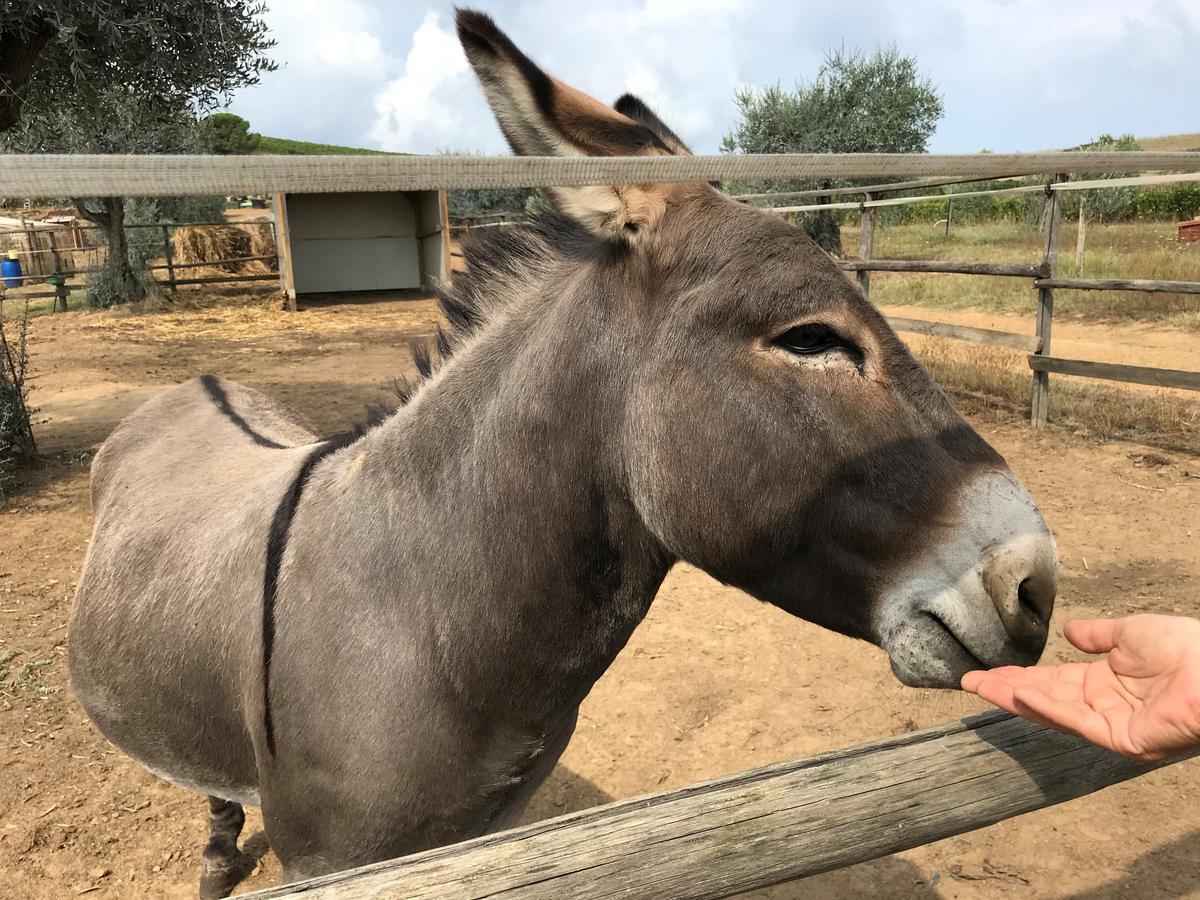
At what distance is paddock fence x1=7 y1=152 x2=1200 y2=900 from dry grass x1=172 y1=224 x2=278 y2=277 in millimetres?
24159

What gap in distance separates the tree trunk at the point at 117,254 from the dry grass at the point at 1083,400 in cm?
1839

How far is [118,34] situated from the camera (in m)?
6.15

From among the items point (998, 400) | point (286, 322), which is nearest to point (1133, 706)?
point (998, 400)

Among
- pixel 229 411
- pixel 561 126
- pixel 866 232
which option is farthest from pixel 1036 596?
pixel 866 232

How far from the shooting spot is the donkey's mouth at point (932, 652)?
146cm

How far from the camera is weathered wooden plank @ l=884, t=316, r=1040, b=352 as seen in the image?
27.2ft

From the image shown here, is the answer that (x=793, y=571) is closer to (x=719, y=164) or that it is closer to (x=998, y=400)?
(x=719, y=164)

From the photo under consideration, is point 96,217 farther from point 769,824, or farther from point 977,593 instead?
point 977,593

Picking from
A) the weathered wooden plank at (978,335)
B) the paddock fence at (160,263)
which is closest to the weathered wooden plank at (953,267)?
the weathered wooden plank at (978,335)

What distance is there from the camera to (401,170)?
1.20 meters

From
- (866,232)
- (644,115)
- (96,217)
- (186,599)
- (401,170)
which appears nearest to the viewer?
(401,170)

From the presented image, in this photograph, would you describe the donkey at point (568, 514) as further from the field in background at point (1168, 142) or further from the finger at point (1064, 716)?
the field in background at point (1168, 142)

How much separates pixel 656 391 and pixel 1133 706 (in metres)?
1.06

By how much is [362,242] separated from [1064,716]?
2206cm
